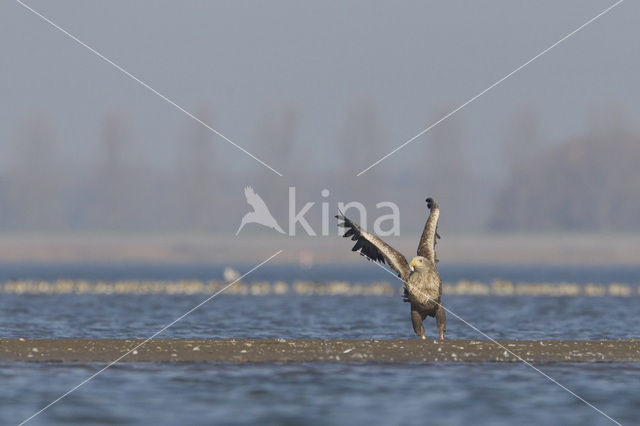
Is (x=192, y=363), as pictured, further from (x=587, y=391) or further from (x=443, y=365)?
(x=587, y=391)

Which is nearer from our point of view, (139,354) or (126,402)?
(126,402)

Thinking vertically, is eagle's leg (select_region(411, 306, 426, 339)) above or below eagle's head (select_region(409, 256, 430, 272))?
below

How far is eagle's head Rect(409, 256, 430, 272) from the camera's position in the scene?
3231 centimetres

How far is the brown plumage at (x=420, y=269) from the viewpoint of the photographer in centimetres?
3247

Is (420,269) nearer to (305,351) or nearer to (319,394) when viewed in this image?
(305,351)

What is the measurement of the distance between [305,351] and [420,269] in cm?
360

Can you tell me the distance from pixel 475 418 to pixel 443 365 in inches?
249

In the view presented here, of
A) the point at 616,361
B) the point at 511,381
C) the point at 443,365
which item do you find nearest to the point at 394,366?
the point at 443,365

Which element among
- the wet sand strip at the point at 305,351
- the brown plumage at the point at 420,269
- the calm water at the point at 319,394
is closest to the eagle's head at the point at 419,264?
the brown plumage at the point at 420,269

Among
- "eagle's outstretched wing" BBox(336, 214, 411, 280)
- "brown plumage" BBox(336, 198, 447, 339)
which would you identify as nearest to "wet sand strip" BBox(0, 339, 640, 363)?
"brown plumage" BBox(336, 198, 447, 339)

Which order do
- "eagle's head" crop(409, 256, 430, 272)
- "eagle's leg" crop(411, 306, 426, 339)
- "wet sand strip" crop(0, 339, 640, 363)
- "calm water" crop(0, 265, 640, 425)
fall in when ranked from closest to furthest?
"calm water" crop(0, 265, 640, 425), "eagle's head" crop(409, 256, 430, 272), "wet sand strip" crop(0, 339, 640, 363), "eagle's leg" crop(411, 306, 426, 339)

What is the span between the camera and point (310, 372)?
32.1m

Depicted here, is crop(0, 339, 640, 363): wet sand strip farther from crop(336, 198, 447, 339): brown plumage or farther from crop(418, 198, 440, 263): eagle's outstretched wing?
crop(418, 198, 440, 263): eagle's outstretched wing

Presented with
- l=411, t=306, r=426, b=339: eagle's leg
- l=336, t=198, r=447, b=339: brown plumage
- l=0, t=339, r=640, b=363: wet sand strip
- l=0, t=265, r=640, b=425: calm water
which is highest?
l=336, t=198, r=447, b=339: brown plumage
